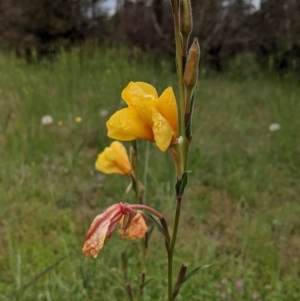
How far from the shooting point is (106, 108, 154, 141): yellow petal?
72 centimetres

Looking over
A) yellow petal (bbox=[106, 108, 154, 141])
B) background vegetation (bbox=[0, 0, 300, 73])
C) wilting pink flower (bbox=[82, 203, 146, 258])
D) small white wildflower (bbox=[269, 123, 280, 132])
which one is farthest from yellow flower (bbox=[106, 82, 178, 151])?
background vegetation (bbox=[0, 0, 300, 73])

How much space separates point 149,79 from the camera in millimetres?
4113

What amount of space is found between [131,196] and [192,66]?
1.47m

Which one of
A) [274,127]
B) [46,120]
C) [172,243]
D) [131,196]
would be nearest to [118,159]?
[172,243]

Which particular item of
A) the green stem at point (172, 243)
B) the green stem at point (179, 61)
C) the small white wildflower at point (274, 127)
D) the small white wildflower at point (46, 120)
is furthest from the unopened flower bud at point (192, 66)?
the small white wildflower at point (274, 127)

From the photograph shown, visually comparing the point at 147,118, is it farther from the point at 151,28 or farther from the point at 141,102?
the point at 151,28

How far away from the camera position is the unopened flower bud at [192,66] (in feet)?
2.22

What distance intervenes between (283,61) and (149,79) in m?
2.19

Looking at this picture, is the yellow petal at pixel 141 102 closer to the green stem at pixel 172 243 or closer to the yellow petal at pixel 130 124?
the yellow petal at pixel 130 124

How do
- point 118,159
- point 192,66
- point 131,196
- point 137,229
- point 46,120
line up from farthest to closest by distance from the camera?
point 46,120 → point 131,196 → point 118,159 → point 137,229 → point 192,66

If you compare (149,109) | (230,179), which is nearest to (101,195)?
(230,179)

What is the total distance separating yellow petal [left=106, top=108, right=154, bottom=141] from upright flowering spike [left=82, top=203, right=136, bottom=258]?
10 centimetres

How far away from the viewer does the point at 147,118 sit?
0.71 m

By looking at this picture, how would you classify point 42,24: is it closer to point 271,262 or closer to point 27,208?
point 27,208
